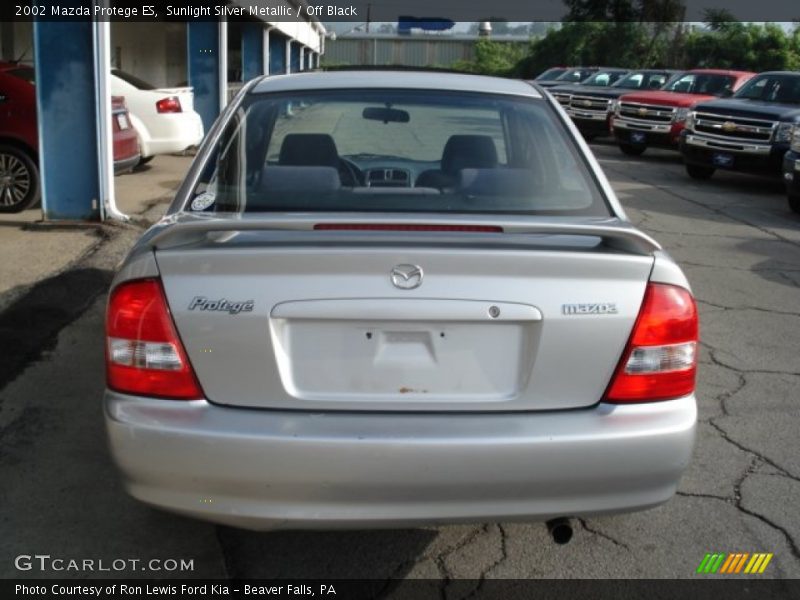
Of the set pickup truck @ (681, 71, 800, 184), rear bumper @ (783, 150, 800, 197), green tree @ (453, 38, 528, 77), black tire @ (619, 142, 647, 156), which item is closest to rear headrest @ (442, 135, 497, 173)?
rear bumper @ (783, 150, 800, 197)

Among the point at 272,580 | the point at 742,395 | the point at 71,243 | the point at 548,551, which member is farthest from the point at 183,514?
the point at 71,243

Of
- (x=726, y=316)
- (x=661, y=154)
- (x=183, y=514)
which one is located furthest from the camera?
(x=661, y=154)

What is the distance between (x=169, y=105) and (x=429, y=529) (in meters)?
10.2

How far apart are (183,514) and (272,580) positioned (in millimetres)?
574

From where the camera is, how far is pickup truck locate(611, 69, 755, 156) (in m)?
18.1

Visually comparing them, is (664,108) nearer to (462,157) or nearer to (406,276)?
(462,157)

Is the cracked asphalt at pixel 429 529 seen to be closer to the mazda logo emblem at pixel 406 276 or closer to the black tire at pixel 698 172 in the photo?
the mazda logo emblem at pixel 406 276

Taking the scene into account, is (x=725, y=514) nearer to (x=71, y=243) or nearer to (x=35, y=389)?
(x=35, y=389)

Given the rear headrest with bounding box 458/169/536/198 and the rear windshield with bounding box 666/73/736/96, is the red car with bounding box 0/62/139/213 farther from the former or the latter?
the rear windshield with bounding box 666/73/736/96

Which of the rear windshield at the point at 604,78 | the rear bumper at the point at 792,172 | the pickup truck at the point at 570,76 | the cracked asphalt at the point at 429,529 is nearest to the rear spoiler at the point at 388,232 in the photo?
the cracked asphalt at the point at 429,529

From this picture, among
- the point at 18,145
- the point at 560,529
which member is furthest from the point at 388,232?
the point at 18,145

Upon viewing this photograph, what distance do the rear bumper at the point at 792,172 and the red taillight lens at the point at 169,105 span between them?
799 cm

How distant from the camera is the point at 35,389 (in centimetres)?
481

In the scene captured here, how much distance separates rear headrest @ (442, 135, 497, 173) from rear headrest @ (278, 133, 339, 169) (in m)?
0.49
